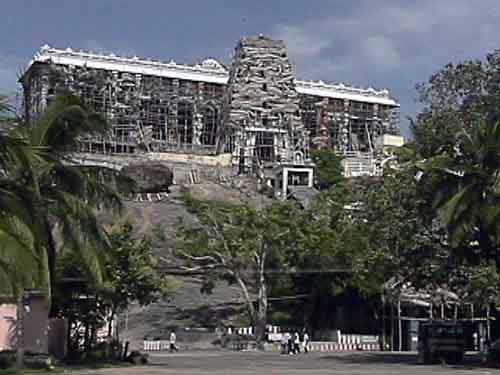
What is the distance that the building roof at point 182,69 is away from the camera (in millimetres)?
121750

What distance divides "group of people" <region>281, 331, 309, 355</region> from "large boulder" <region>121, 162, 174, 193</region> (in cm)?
3570

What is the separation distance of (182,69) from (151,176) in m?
39.7

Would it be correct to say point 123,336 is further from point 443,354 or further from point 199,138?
point 199,138

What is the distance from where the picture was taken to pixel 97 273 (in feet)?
105

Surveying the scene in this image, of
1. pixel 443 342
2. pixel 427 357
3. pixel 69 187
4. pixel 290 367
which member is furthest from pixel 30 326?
pixel 443 342

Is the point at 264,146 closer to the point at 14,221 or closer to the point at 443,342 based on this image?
the point at 443,342

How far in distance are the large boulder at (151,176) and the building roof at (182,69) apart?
24710 mm

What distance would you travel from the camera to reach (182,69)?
426 feet

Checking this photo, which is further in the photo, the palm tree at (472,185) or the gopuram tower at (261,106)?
the gopuram tower at (261,106)

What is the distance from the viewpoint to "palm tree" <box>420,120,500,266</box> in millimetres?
39594

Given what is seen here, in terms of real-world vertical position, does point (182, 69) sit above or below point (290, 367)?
above

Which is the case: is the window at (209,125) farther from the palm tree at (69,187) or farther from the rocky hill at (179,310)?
the palm tree at (69,187)

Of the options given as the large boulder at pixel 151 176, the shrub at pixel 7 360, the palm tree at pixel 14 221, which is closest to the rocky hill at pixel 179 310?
the large boulder at pixel 151 176

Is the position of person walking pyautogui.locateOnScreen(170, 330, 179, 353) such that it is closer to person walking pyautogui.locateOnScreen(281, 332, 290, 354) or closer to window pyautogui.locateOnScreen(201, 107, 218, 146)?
person walking pyautogui.locateOnScreen(281, 332, 290, 354)
